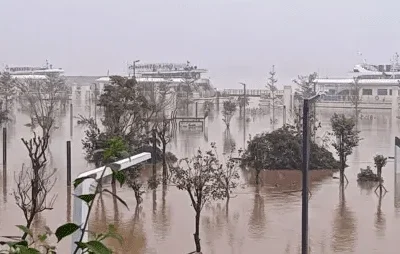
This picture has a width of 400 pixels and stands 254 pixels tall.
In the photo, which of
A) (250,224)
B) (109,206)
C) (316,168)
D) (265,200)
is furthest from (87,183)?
(316,168)

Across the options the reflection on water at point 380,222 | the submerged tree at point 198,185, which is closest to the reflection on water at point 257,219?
the submerged tree at point 198,185

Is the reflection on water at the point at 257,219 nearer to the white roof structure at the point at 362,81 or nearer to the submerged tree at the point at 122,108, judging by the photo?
the submerged tree at the point at 122,108

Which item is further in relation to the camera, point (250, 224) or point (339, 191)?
point (339, 191)

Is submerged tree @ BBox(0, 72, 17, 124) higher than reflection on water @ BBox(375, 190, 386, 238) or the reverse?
higher

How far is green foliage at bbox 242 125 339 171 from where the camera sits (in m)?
7.96

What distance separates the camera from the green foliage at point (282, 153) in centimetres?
796

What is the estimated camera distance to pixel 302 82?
19453 millimetres

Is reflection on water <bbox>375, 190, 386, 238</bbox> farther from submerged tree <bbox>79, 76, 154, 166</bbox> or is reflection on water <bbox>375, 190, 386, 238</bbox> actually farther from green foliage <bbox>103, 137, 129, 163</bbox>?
green foliage <bbox>103, 137, 129, 163</bbox>

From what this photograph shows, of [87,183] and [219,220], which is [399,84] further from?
[87,183]

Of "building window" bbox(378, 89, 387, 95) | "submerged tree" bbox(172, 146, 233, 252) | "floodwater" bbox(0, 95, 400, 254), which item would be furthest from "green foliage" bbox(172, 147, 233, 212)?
"building window" bbox(378, 89, 387, 95)

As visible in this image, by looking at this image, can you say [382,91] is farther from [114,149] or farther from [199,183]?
[114,149]

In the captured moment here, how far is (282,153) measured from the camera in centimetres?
808

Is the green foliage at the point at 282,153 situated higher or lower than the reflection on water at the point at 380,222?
higher

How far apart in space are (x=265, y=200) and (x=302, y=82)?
1397 centimetres
